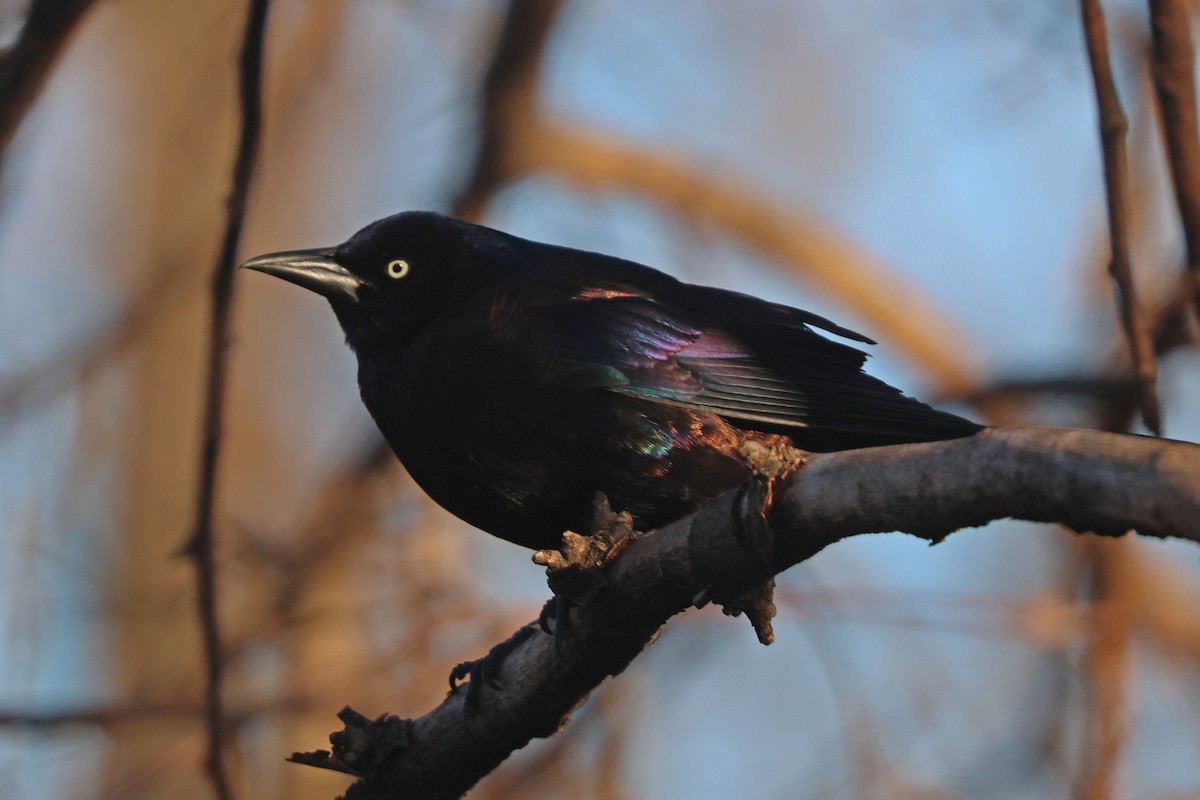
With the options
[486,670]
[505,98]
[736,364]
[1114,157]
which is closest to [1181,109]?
[1114,157]

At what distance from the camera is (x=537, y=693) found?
8.59 feet

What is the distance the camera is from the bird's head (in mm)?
3359

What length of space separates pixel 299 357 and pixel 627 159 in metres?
3.02

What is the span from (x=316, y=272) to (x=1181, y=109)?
2.02 metres

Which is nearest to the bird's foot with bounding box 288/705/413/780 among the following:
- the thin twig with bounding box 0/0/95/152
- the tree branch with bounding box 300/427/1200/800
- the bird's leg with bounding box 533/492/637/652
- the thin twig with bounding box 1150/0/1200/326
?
the tree branch with bounding box 300/427/1200/800

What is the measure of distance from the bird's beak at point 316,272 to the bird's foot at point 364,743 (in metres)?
1.17

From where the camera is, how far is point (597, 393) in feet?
9.56

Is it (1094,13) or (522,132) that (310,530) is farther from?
(1094,13)

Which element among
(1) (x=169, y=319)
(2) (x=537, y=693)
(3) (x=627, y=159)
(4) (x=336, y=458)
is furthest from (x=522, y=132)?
(2) (x=537, y=693)

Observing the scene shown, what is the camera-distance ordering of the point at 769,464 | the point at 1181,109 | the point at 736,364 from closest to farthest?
1. the point at 769,464
2. the point at 1181,109
3. the point at 736,364

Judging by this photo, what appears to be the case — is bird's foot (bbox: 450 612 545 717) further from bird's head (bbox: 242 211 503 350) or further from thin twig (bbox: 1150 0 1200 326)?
thin twig (bbox: 1150 0 1200 326)

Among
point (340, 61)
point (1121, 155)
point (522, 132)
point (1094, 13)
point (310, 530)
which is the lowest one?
point (1121, 155)

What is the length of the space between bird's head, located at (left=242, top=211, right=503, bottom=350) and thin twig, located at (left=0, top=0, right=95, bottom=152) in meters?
0.79

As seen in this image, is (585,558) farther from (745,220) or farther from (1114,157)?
(745,220)
